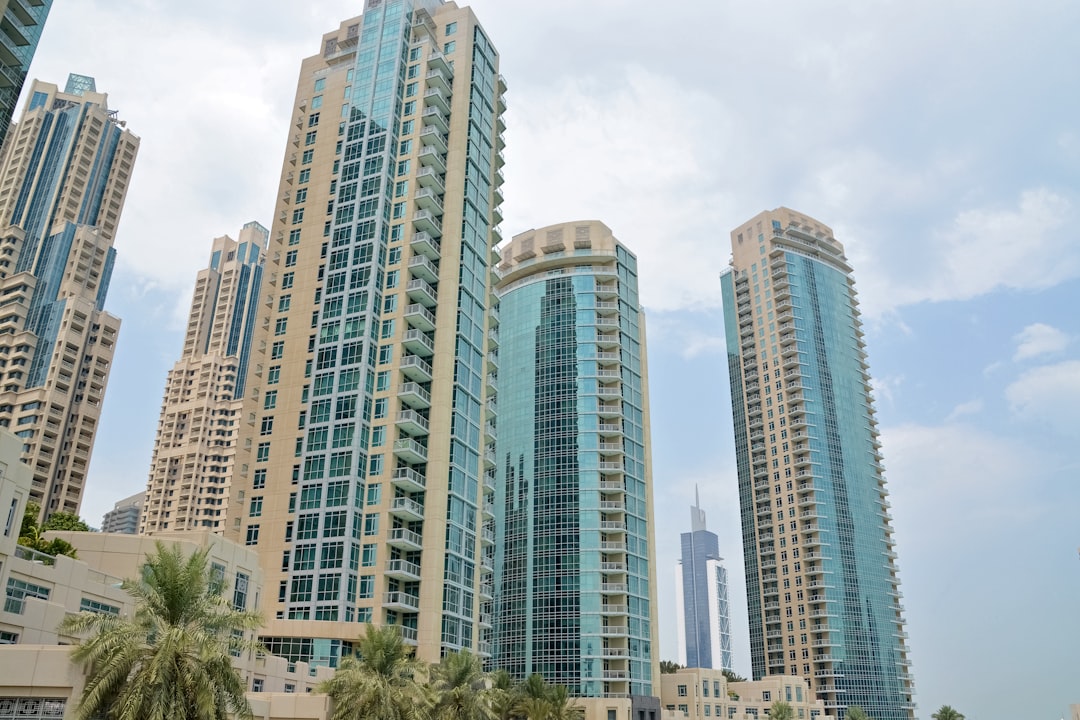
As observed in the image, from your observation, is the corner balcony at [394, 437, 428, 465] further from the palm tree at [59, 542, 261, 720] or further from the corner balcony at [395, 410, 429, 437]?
the palm tree at [59, 542, 261, 720]

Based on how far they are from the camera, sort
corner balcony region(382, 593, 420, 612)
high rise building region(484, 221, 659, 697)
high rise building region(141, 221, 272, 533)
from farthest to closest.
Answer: high rise building region(141, 221, 272, 533) < high rise building region(484, 221, 659, 697) < corner balcony region(382, 593, 420, 612)

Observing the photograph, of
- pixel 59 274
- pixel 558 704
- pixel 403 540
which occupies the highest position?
pixel 59 274

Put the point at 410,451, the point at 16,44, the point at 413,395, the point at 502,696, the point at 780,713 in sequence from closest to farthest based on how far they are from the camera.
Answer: the point at 16,44 < the point at 502,696 < the point at 410,451 < the point at 413,395 < the point at 780,713

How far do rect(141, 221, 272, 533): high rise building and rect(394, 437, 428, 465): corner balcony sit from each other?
77863 millimetres

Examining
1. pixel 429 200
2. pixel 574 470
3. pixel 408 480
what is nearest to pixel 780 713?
pixel 574 470

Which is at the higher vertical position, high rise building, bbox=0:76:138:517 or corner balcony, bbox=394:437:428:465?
high rise building, bbox=0:76:138:517

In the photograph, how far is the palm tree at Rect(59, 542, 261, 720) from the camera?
30453 millimetres

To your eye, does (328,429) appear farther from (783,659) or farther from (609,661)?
(783,659)

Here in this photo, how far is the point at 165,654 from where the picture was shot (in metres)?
31.0

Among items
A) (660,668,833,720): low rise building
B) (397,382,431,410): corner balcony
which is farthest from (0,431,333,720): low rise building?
(660,668,833,720): low rise building

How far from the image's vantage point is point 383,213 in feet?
287

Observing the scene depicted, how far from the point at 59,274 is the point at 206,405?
38.2m

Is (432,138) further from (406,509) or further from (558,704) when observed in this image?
(558,704)

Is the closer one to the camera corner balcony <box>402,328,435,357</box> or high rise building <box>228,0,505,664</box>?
high rise building <box>228,0,505,664</box>
